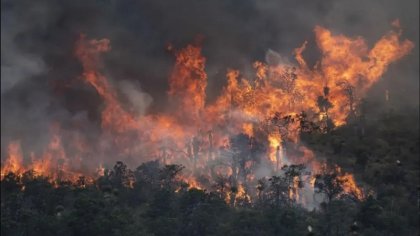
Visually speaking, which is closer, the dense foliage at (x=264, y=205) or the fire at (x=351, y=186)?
the dense foliage at (x=264, y=205)

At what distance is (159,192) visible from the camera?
83.2 meters

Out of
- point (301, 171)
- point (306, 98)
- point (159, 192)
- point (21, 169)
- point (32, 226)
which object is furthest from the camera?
point (306, 98)

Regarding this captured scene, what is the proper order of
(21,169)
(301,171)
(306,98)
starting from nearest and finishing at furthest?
(21,169) → (301,171) → (306,98)

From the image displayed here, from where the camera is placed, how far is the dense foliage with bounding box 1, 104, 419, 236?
68062 millimetres

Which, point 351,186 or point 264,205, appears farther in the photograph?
point 264,205

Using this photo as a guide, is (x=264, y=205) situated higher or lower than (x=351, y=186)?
lower

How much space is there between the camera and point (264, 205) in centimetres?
8862

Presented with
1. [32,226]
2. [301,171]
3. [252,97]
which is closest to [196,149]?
[252,97]

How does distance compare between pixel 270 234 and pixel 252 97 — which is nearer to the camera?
pixel 270 234

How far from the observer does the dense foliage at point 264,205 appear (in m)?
68.1

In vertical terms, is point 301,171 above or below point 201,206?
above

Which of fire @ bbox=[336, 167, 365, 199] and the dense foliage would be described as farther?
fire @ bbox=[336, 167, 365, 199]

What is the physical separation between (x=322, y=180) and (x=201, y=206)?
2469 centimetres

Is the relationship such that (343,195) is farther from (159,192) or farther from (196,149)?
(196,149)
